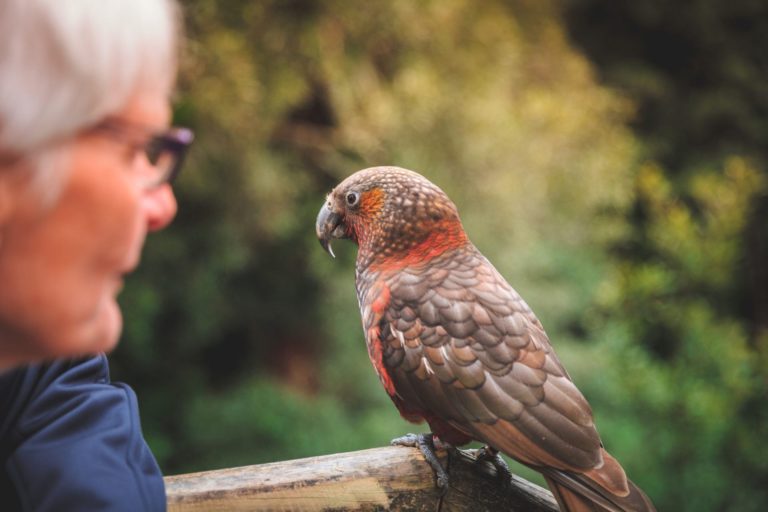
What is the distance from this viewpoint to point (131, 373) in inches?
98.3

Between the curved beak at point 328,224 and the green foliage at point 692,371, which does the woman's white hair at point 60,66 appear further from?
the green foliage at point 692,371

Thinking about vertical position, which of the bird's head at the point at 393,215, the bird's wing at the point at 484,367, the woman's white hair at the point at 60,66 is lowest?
the bird's wing at the point at 484,367

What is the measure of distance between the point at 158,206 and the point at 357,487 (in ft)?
1.83

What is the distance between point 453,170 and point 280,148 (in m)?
0.76

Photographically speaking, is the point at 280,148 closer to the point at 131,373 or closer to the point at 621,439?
the point at 131,373

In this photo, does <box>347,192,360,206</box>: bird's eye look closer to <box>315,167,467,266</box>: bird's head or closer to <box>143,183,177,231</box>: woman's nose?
<box>315,167,467,266</box>: bird's head

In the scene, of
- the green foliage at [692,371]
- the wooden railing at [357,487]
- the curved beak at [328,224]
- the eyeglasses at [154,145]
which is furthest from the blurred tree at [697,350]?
the eyeglasses at [154,145]

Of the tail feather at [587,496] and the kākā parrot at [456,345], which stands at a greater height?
the kākā parrot at [456,345]

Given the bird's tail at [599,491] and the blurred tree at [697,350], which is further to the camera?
the blurred tree at [697,350]

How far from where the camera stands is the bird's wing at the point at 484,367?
948 millimetres

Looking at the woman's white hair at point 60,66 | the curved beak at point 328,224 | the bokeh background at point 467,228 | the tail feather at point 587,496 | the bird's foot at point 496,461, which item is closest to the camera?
the woman's white hair at point 60,66

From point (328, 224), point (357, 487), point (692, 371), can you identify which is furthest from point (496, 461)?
point (692, 371)

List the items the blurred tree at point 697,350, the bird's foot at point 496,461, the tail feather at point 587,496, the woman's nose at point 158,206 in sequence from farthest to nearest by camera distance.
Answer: the blurred tree at point 697,350 < the bird's foot at point 496,461 < the tail feather at point 587,496 < the woman's nose at point 158,206

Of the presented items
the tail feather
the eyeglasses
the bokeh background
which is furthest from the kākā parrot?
the bokeh background
